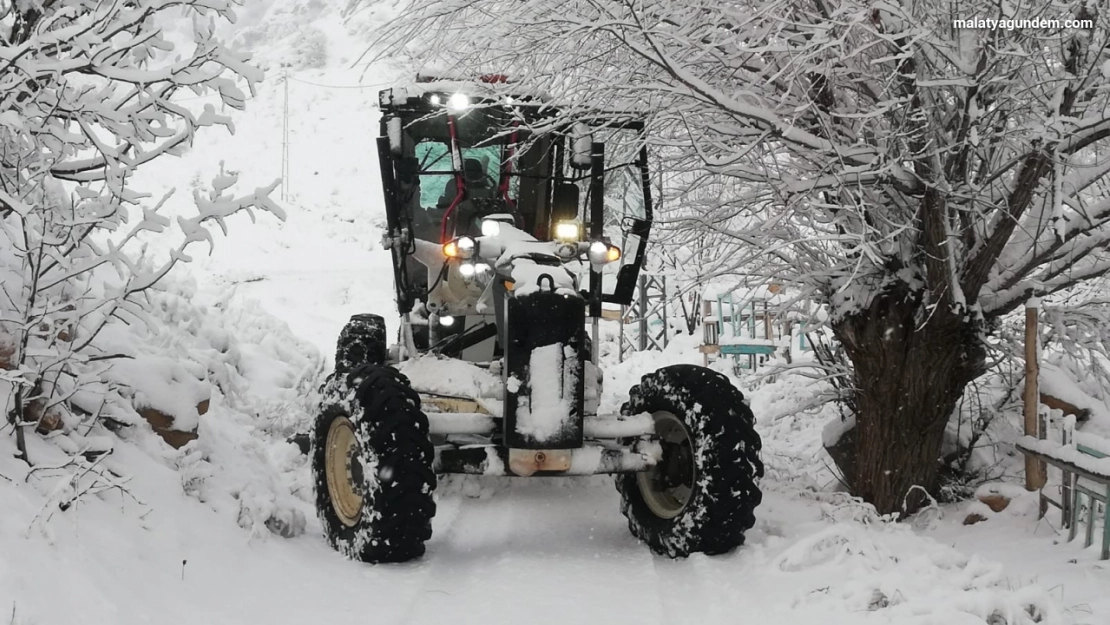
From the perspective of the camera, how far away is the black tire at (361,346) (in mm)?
7512

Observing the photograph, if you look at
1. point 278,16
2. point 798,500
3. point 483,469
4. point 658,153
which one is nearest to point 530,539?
point 483,469

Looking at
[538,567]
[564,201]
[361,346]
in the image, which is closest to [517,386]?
[538,567]

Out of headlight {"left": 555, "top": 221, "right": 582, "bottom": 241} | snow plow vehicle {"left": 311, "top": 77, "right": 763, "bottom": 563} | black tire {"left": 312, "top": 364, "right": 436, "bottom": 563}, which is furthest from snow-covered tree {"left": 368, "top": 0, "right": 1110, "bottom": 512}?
black tire {"left": 312, "top": 364, "right": 436, "bottom": 563}

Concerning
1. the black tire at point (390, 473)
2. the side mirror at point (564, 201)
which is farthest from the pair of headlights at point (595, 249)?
the black tire at point (390, 473)

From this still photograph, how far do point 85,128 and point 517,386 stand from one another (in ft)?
7.39

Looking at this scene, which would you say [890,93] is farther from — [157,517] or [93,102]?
[157,517]

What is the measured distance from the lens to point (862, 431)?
19.0ft

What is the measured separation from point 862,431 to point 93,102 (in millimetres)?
4471

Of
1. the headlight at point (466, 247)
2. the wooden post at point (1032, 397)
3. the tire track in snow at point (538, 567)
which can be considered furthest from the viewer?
the headlight at point (466, 247)

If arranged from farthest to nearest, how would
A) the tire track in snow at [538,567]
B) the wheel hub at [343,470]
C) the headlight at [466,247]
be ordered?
the headlight at [466,247] → the wheel hub at [343,470] → the tire track in snow at [538,567]

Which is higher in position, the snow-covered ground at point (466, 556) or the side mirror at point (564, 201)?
the side mirror at point (564, 201)

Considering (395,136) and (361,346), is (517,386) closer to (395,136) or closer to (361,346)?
(395,136)

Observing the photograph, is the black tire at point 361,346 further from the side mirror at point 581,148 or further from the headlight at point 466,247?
the side mirror at point 581,148

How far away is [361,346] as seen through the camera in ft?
24.8
